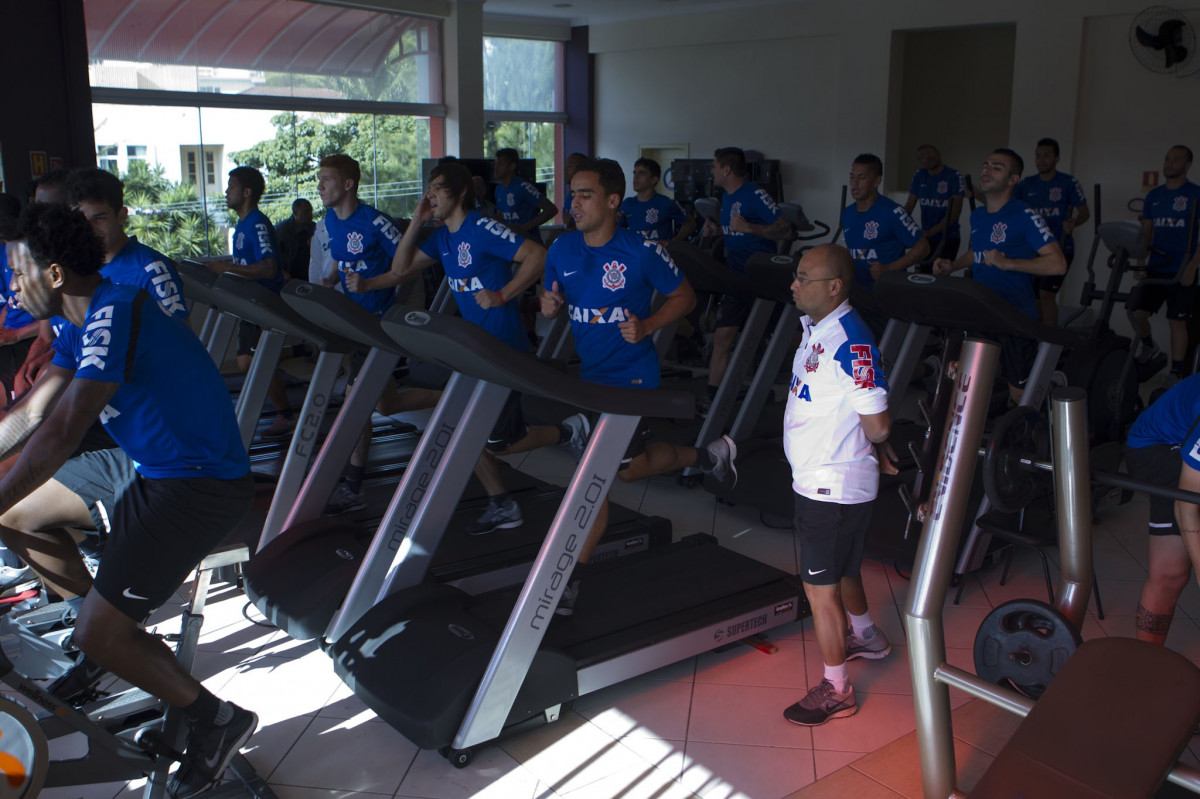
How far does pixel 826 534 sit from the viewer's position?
285cm

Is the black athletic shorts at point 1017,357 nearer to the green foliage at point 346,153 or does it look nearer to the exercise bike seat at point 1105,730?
the exercise bike seat at point 1105,730

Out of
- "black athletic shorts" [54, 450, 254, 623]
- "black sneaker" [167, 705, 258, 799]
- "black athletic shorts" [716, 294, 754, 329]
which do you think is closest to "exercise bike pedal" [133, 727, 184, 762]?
"black sneaker" [167, 705, 258, 799]

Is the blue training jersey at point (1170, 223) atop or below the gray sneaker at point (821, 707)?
atop

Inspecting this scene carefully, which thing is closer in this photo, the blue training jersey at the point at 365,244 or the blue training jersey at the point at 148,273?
the blue training jersey at the point at 148,273

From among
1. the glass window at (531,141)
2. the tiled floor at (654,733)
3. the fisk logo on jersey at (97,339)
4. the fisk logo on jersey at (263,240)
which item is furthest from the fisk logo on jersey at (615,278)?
the glass window at (531,141)

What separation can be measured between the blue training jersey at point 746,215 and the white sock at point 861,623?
11.7 ft

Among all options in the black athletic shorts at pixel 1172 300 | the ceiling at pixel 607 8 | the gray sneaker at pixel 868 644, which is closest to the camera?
the gray sneaker at pixel 868 644

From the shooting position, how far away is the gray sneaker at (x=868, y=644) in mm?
3303

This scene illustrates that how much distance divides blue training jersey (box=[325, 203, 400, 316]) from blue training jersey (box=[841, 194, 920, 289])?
2626mm

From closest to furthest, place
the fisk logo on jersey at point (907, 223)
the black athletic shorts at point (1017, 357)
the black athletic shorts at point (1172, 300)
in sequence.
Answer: the black athletic shorts at point (1017, 357)
the fisk logo on jersey at point (907, 223)
the black athletic shorts at point (1172, 300)

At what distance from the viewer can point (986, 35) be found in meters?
11.5

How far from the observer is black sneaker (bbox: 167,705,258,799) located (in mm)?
2473

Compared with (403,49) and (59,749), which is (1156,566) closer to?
(59,749)

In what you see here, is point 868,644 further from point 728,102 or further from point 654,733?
point 728,102
